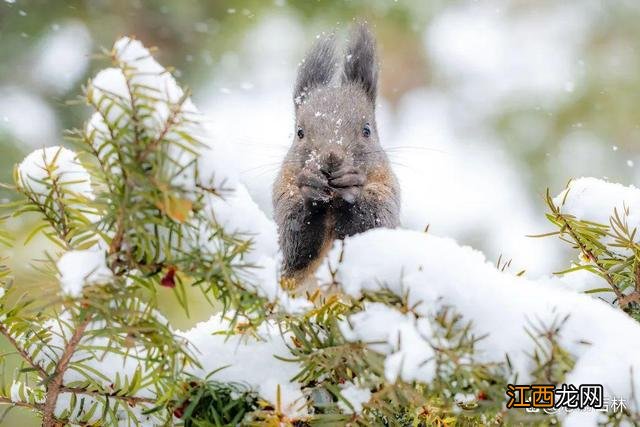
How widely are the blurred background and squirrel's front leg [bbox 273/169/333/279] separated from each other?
1.13 ft

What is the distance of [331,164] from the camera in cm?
109

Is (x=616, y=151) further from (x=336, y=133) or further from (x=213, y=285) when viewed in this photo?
(x=213, y=285)

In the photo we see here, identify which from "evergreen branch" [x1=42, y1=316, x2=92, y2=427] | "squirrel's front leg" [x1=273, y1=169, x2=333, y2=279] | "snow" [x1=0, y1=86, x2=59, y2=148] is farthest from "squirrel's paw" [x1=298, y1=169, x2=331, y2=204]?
"snow" [x1=0, y1=86, x2=59, y2=148]

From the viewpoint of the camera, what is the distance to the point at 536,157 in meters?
2.31

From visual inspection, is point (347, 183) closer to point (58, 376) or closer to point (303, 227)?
point (303, 227)

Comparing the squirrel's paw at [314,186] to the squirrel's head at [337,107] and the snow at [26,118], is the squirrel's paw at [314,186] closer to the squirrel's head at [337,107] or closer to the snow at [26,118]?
the squirrel's head at [337,107]

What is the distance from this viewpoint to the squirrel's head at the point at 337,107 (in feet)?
3.77

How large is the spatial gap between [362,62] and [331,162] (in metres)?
0.28

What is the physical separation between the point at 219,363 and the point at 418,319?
0.47 ft

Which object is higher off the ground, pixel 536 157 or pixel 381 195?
pixel 536 157

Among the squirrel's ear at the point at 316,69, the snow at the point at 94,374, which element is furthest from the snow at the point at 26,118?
the snow at the point at 94,374

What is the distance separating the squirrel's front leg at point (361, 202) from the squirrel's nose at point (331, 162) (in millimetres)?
17

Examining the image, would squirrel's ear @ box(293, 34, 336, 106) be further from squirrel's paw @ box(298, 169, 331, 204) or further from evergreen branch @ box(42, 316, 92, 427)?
evergreen branch @ box(42, 316, 92, 427)

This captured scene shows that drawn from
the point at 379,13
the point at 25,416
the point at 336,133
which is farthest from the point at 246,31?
the point at 25,416
